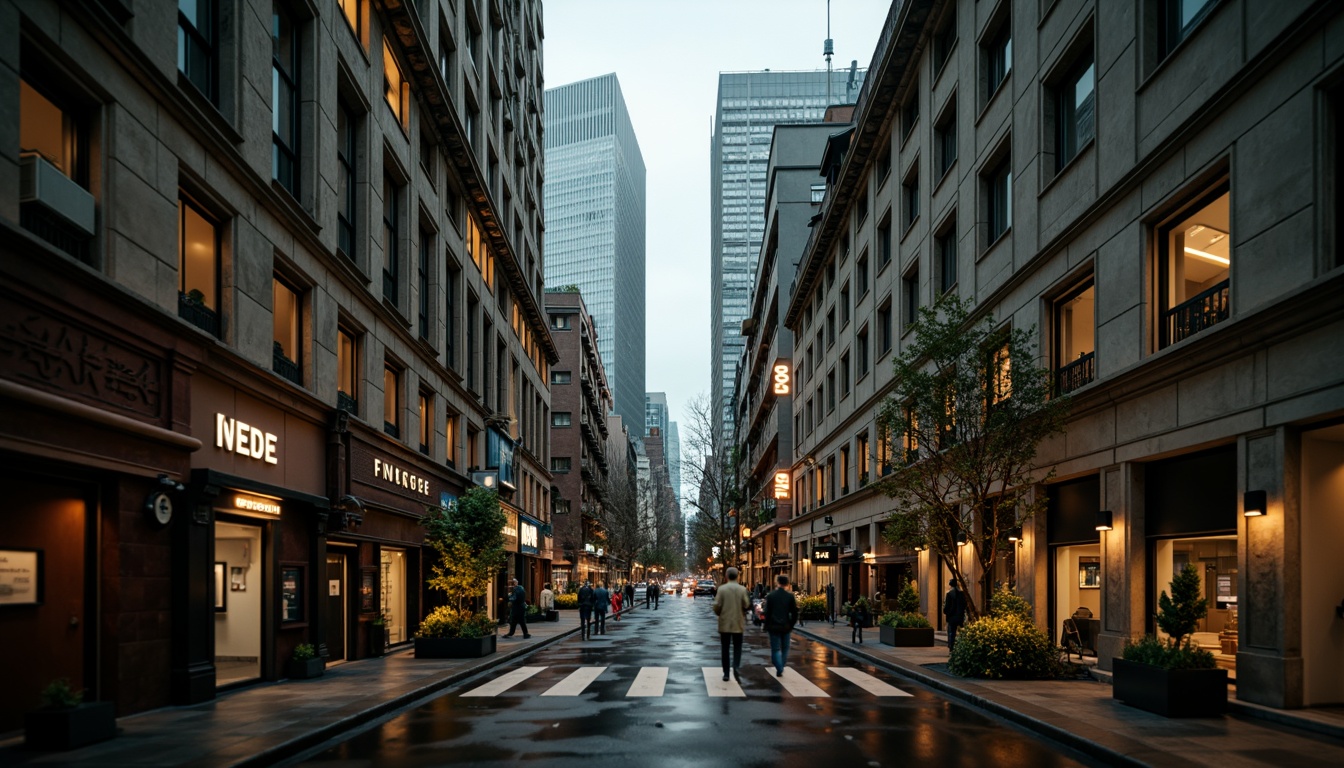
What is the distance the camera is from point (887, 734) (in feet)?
38.5

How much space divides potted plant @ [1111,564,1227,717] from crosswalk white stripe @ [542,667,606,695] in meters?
8.11

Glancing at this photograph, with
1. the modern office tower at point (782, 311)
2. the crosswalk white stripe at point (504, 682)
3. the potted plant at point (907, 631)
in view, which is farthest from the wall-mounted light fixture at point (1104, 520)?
the modern office tower at point (782, 311)

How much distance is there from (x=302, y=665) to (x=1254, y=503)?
50.3 feet

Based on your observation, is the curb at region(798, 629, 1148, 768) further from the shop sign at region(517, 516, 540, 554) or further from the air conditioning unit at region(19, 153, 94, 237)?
the shop sign at region(517, 516, 540, 554)

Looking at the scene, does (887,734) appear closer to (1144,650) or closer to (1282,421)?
(1144,650)

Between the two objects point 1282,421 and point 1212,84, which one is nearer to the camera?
point 1282,421

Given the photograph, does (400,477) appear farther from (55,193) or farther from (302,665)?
(55,193)

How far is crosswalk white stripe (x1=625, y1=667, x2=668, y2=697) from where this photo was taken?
1578cm

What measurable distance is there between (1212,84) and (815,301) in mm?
38641

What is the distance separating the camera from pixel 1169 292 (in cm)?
1642

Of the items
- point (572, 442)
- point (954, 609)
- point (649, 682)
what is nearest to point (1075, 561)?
point (954, 609)

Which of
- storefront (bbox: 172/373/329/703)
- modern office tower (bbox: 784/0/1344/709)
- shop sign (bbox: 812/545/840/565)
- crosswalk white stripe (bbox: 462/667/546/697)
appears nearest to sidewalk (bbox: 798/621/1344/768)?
modern office tower (bbox: 784/0/1344/709)

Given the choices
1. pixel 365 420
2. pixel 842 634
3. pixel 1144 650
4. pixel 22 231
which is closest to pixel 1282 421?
pixel 1144 650

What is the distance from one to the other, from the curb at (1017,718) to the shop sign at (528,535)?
27.7m
